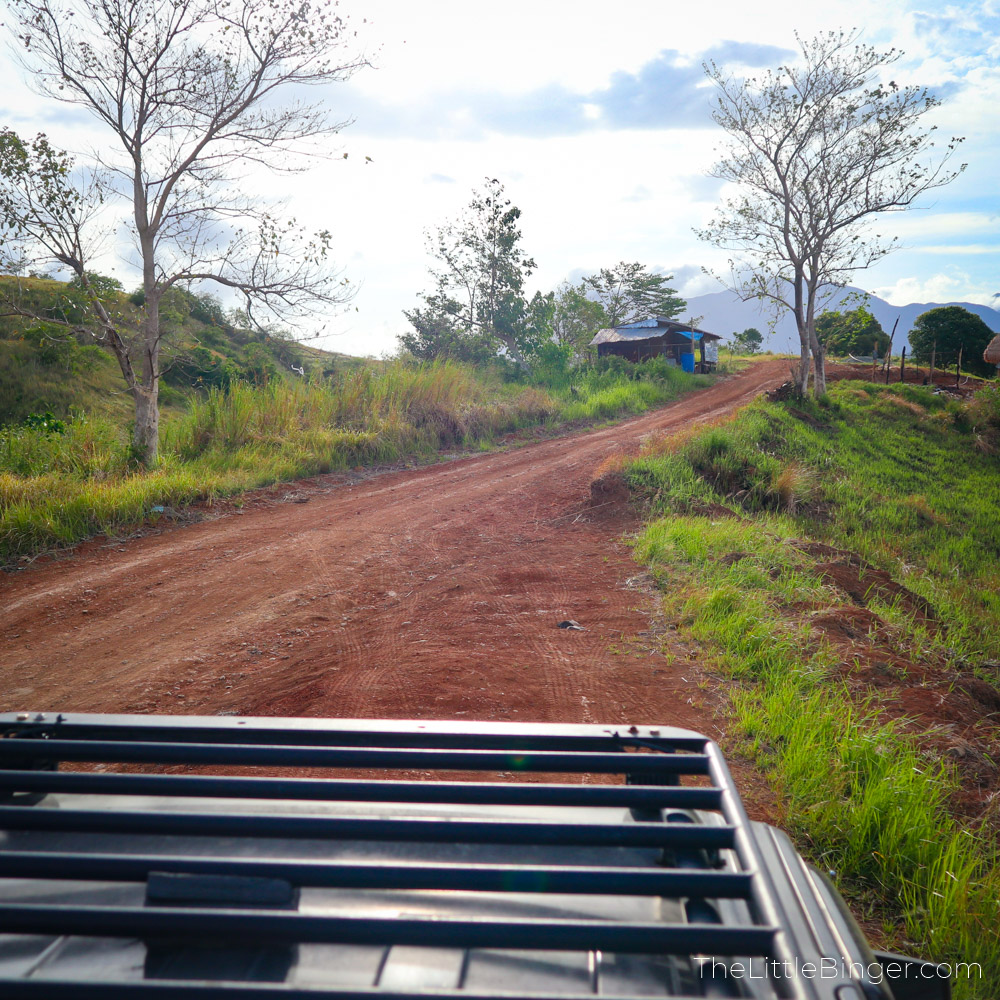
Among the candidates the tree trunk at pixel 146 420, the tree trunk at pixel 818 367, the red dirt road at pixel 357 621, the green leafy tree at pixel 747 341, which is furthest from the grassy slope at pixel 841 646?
the green leafy tree at pixel 747 341

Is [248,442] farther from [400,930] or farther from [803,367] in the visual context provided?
[803,367]

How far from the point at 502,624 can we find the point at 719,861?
3.30m

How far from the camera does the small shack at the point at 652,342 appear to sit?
3488cm

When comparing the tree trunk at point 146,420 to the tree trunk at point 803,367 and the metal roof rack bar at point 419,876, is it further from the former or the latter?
the tree trunk at point 803,367

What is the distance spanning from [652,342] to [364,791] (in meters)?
36.5

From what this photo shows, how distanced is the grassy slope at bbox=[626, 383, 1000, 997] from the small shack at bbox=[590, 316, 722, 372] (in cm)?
2232

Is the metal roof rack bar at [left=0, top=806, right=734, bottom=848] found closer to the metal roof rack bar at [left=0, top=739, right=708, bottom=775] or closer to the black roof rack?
the black roof rack

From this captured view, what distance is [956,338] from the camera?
3478 cm

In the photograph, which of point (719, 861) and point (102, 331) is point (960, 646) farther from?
point (102, 331)

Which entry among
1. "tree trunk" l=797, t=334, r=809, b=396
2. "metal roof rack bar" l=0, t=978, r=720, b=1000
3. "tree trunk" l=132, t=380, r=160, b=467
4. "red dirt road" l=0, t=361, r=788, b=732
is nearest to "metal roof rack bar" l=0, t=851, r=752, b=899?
"metal roof rack bar" l=0, t=978, r=720, b=1000

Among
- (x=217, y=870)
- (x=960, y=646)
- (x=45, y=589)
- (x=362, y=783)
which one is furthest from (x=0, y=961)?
(x=960, y=646)

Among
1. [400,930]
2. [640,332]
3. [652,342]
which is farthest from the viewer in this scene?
[640,332]

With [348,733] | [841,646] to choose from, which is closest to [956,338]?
[841,646]

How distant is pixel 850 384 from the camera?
2475 cm
